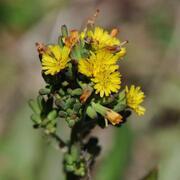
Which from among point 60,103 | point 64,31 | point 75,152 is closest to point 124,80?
point 75,152

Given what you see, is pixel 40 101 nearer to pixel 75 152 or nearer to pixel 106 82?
pixel 75 152

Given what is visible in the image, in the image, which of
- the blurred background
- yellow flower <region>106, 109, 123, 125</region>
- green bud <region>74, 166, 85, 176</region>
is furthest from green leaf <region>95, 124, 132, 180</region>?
yellow flower <region>106, 109, 123, 125</region>

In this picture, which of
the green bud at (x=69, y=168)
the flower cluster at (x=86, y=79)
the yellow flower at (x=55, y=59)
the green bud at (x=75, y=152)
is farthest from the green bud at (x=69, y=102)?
the green bud at (x=69, y=168)

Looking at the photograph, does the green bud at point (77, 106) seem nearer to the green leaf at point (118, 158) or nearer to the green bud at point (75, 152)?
the green bud at point (75, 152)

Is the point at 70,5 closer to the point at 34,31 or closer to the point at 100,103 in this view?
the point at 34,31

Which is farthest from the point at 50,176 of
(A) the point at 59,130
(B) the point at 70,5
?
(B) the point at 70,5

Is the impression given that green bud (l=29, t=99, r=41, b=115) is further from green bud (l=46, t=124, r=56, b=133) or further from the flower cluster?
the flower cluster

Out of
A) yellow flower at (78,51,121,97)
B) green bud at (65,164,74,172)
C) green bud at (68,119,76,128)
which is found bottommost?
green bud at (65,164,74,172)
